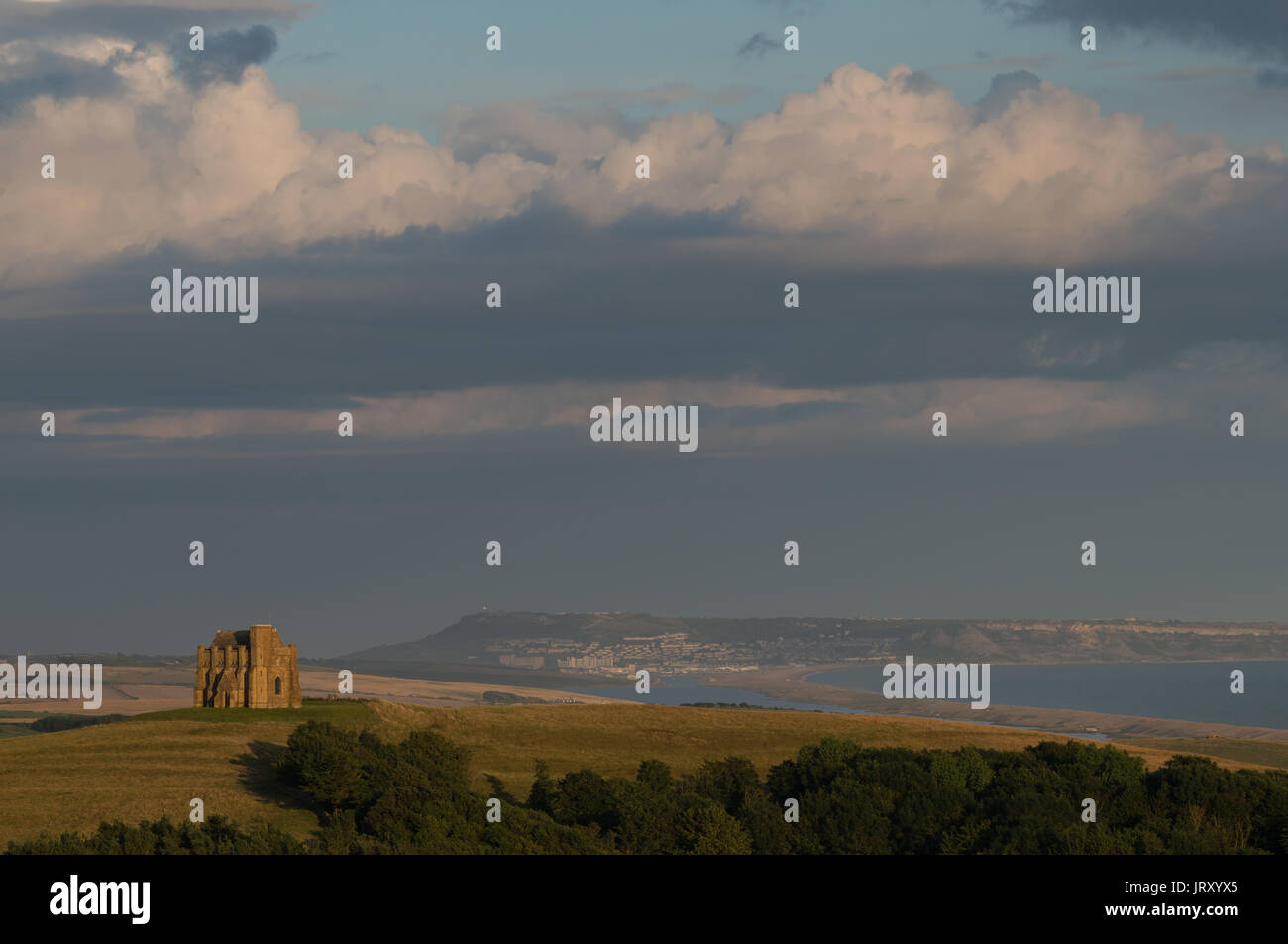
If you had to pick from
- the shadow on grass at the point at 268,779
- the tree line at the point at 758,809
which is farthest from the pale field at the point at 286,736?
the tree line at the point at 758,809

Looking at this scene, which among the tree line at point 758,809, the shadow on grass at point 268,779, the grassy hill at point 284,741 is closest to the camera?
the tree line at point 758,809

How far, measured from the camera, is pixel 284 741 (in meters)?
110

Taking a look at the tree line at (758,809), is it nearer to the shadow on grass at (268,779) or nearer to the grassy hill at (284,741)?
the shadow on grass at (268,779)

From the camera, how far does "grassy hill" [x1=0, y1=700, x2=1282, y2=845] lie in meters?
90.4

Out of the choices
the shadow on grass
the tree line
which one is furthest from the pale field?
the tree line

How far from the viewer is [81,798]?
91.3 metres

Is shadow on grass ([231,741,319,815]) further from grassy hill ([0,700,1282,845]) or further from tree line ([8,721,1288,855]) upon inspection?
tree line ([8,721,1288,855])

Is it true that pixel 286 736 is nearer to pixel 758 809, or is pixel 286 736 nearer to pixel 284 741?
pixel 284 741

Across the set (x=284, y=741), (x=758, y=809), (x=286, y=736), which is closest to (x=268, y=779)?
(x=284, y=741)

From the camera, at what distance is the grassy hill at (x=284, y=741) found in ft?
297

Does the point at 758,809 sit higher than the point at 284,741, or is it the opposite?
the point at 284,741
